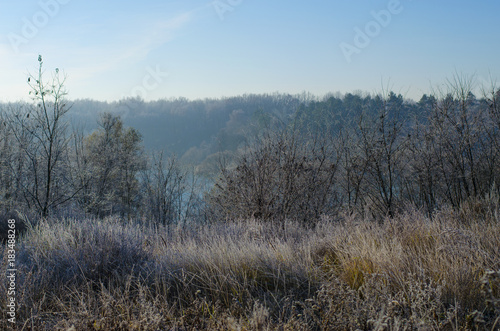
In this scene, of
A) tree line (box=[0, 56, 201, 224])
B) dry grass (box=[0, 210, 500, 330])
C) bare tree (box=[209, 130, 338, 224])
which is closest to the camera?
dry grass (box=[0, 210, 500, 330])

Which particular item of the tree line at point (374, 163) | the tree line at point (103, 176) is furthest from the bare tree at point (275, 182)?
the tree line at point (103, 176)

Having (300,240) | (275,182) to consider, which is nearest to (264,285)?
(300,240)

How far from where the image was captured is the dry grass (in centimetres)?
234

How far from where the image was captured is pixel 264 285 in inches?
127

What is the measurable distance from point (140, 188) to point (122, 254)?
27049 millimetres

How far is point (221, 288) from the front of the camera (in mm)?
2990

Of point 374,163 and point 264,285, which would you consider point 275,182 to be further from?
point 264,285

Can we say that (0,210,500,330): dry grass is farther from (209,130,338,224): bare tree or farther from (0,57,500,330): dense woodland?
(209,130,338,224): bare tree

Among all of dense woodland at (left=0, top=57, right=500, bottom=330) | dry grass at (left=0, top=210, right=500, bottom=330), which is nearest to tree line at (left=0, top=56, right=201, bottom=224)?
dense woodland at (left=0, top=57, right=500, bottom=330)

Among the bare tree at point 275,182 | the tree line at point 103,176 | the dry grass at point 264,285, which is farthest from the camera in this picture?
the tree line at point 103,176

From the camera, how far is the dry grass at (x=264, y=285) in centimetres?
234

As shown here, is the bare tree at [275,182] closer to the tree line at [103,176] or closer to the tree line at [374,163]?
the tree line at [374,163]

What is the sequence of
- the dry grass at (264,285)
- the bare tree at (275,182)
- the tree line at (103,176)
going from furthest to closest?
the tree line at (103,176) < the bare tree at (275,182) < the dry grass at (264,285)

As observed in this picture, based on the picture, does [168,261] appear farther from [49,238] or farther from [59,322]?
[49,238]
